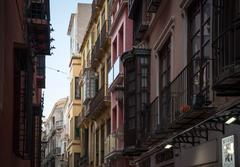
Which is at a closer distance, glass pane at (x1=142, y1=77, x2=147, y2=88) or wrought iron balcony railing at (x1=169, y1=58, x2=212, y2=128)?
wrought iron balcony railing at (x1=169, y1=58, x2=212, y2=128)

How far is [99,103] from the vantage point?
34.8 m

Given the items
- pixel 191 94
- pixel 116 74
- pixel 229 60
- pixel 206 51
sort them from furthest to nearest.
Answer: pixel 116 74
pixel 191 94
pixel 206 51
pixel 229 60

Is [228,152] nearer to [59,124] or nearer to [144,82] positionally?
[144,82]

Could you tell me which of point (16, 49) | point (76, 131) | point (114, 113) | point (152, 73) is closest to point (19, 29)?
point (16, 49)

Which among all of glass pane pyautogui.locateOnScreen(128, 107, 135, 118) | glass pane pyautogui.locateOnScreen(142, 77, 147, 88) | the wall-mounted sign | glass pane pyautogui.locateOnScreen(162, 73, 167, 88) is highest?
glass pane pyautogui.locateOnScreen(142, 77, 147, 88)

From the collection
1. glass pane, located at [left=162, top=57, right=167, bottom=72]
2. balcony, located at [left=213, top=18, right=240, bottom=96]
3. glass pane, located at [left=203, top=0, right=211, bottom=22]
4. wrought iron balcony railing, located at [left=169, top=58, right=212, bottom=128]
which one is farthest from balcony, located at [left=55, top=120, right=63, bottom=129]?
balcony, located at [left=213, top=18, right=240, bottom=96]

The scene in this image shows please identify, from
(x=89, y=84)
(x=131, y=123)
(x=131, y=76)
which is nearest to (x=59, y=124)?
(x=89, y=84)

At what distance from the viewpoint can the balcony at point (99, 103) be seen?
107 ft

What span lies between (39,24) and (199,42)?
4770mm

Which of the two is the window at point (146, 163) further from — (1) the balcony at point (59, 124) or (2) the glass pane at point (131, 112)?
(1) the balcony at point (59, 124)

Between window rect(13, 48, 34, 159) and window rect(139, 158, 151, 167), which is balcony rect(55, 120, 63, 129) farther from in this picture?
window rect(13, 48, 34, 159)

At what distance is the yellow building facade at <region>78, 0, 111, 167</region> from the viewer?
34.3m

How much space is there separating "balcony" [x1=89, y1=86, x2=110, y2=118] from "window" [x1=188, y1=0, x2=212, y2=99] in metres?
17.8

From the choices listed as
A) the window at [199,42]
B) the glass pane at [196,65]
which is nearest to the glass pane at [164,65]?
Result: the window at [199,42]
